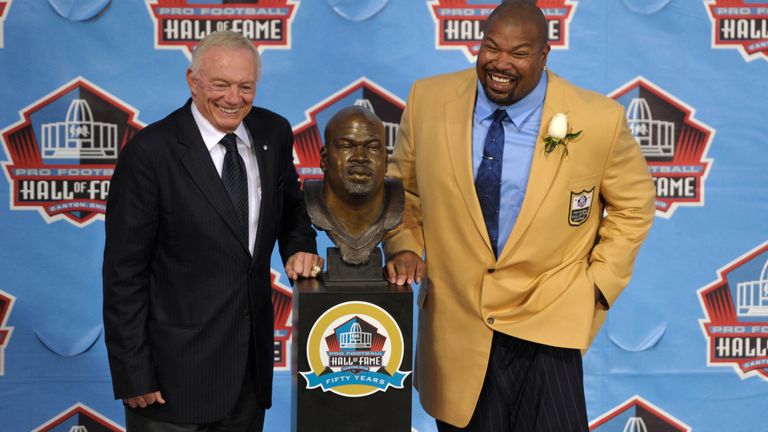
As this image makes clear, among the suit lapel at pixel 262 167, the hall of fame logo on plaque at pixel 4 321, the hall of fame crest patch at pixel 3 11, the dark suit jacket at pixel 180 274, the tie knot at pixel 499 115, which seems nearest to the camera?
the dark suit jacket at pixel 180 274

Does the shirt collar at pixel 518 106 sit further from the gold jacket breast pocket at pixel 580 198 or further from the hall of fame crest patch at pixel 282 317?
the hall of fame crest patch at pixel 282 317

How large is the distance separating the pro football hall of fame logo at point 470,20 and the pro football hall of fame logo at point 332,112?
0.29 metres

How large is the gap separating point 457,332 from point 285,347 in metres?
1.44

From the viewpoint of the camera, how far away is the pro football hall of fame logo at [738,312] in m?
3.92

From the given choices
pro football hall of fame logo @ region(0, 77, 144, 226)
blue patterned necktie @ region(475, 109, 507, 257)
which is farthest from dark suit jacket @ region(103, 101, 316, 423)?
pro football hall of fame logo @ region(0, 77, 144, 226)

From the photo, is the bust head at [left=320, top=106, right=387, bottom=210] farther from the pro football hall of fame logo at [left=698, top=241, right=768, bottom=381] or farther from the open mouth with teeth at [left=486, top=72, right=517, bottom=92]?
the pro football hall of fame logo at [left=698, top=241, right=768, bottom=381]

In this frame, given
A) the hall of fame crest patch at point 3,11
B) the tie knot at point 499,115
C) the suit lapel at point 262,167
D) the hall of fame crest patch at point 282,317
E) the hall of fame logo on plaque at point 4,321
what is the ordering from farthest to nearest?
1. the hall of fame crest patch at point 282,317
2. the hall of fame logo on plaque at point 4,321
3. the hall of fame crest patch at point 3,11
4. the tie knot at point 499,115
5. the suit lapel at point 262,167

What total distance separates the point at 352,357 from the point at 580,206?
2.37 feet

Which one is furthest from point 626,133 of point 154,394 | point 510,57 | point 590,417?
point 590,417

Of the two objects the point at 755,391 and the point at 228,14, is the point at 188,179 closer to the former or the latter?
the point at 228,14

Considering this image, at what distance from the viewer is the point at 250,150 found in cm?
248

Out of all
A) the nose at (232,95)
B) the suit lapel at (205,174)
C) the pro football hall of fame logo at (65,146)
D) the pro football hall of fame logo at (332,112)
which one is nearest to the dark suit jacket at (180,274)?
the suit lapel at (205,174)

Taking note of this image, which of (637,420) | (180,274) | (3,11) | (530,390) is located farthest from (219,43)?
(637,420)

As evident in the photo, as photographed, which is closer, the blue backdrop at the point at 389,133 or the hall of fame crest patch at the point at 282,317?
the blue backdrop at the point at 389,133
